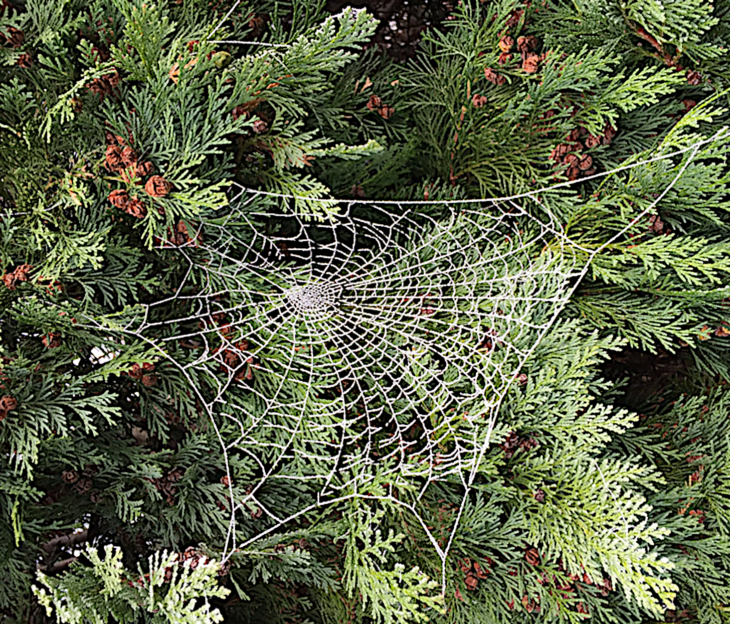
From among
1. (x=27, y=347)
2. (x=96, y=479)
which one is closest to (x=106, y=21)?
(x=27, y=347)

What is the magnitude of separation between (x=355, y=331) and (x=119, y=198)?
1.25 feet

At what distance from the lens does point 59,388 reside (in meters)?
0.90

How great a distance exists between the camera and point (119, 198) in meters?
0.84

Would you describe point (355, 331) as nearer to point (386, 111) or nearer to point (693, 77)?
point (386, 111)

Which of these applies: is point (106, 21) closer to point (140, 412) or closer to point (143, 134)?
point (143, 134)

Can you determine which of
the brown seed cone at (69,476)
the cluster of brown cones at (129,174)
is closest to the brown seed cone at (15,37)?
the cluster of brown cones at (129,174)

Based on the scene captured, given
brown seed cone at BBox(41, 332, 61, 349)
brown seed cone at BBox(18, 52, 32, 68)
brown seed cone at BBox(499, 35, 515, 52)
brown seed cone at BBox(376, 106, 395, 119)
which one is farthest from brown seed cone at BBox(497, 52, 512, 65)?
brown seed cone at BBox(41, 332, 61, 349)

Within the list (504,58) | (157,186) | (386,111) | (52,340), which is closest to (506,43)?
(504,58)

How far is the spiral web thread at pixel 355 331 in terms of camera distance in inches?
36.9

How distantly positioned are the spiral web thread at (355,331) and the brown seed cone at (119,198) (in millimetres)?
97

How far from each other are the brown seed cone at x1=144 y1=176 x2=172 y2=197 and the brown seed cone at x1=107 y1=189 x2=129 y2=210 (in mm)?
43

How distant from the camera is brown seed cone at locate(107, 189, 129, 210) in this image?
2.74 feet

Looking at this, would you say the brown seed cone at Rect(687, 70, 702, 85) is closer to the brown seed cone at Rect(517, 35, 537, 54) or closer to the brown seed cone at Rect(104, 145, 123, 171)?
the brown seed cone at Rect(517, 35, 537, 54)

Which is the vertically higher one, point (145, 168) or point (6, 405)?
point (145, 168)
